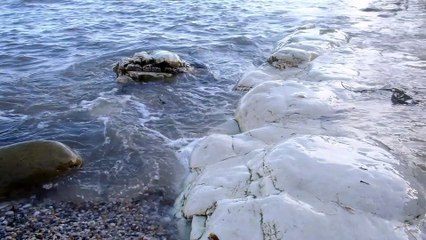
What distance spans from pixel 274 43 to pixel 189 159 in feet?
21.6

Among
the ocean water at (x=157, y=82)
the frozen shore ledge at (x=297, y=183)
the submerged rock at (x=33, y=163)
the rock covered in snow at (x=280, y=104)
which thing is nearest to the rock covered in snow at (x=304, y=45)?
the ocean water at (x=157, y=82)

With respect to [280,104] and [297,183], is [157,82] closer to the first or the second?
[280,104]

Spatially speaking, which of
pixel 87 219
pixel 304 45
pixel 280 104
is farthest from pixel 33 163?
pixel 304 45

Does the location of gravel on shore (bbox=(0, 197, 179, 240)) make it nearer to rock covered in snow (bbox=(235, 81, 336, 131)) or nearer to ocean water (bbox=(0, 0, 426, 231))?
ocean water (bbox=(0, 0, 426, 231))

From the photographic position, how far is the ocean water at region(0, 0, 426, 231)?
246 inches

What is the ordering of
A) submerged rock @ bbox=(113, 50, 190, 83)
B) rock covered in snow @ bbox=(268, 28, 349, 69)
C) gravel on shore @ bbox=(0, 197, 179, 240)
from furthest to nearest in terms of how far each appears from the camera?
rock covered in snow @ bbox=(268, 28, 349, 69)
submerged rock @ bbox=(113, 50, 190, 83)
gravel on shore @ bbox=(0, 197, 179, 240)

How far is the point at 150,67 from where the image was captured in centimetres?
974

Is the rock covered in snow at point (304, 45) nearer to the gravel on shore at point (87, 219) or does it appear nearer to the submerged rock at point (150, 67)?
the submerged rock at point (150, 67)

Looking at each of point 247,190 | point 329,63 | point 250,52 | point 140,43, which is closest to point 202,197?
point 247,190

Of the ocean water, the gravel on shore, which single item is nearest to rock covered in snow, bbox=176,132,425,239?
the gravel on shore

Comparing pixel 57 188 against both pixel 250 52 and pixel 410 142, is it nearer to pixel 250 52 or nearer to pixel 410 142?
pixel 410 142

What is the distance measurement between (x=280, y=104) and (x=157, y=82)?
132 inches

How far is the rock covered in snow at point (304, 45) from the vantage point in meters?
9.63

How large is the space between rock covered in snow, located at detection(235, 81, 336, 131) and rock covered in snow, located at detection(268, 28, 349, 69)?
2.08 metres
